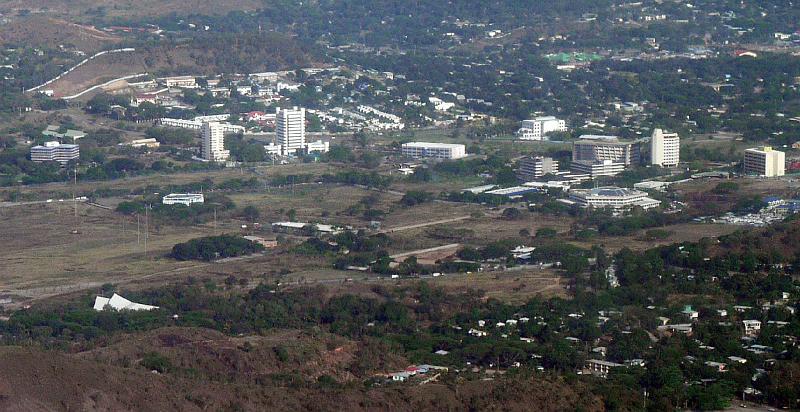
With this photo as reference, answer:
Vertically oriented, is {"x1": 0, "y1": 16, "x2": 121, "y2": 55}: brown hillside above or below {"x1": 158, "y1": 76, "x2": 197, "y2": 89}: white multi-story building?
above

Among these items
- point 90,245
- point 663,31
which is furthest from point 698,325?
point 663,31

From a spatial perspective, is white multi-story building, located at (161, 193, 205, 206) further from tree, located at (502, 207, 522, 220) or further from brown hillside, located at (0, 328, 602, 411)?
brown hillside, located at (0, 328, 602, 411)

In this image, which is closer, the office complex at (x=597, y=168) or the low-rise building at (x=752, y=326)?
the low-rise building at (x=752, y=326)

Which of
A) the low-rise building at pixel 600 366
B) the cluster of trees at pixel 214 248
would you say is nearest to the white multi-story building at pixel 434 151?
the cluster of trees at pixel 214 248

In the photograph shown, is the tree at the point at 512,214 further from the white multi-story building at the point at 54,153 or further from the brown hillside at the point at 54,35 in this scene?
the brown hillside at the point at 54,35

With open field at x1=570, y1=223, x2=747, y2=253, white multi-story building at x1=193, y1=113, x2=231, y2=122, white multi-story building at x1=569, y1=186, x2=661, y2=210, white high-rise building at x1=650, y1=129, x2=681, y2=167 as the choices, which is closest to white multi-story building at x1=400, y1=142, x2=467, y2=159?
white high-rise building at x1=650, y1=129, x2=681, y2=167

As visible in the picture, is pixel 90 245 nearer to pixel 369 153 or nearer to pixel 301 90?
pixel 369 153
